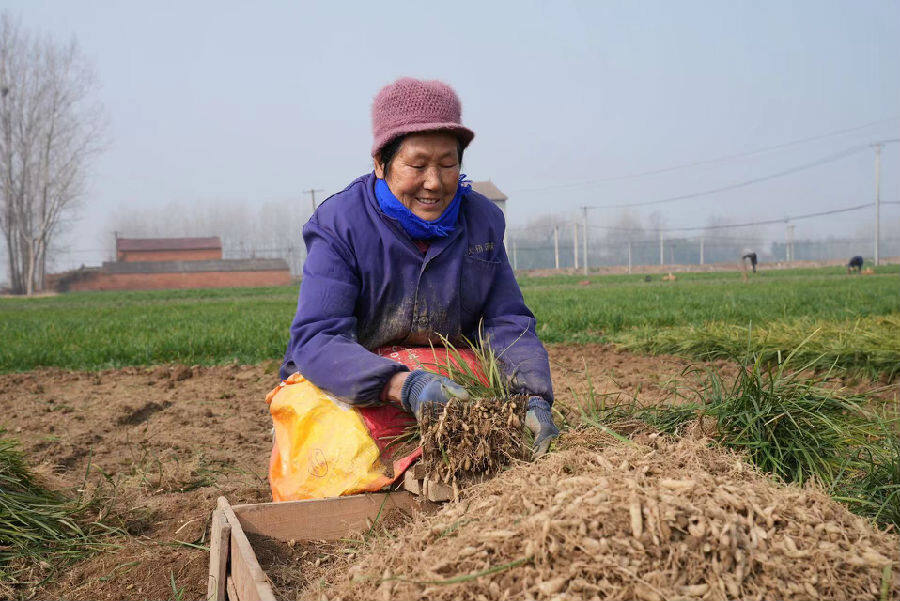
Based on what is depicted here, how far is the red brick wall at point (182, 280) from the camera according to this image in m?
51.1

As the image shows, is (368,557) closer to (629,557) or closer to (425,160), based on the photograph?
(629,557)

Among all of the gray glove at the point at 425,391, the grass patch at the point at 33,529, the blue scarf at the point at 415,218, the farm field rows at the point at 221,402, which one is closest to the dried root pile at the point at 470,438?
the gray glove at the point at 425,391

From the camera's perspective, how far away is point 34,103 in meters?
47.9

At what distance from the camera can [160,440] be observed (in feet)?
15.1

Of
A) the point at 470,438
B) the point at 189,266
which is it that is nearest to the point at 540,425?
the point at 470,438

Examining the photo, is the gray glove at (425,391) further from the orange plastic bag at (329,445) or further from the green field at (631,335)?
the green field at (631,335)

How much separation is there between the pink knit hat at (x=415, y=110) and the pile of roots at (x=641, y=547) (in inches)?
54.6

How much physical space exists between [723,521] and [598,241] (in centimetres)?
13964

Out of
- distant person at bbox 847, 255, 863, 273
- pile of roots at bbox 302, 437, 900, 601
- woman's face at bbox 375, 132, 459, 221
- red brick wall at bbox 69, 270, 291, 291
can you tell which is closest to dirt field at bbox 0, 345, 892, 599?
woman's face at bbox 375, 132, 459, 221

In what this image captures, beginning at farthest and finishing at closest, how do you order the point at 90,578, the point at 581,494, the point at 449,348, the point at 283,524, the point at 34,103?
1. the point at 34,103
2. the point at 449,348
3. the point at 90,578
4. the point at 283,524
5. the point at 581,494

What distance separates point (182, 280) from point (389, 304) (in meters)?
51.9

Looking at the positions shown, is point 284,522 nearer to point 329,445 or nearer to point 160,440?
point 329,445

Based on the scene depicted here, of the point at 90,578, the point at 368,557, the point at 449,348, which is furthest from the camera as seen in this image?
the point at 449,348

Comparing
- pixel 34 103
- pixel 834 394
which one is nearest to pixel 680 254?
pixel 34 103
